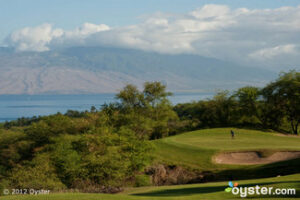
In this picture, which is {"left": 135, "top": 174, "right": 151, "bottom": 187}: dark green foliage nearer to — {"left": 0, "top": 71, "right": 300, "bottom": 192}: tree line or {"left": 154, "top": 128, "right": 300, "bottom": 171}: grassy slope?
{"left": 0, "top": 71, "right": 300, "bottom": 192}: tree line

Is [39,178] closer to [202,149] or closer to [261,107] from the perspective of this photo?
[202,149]

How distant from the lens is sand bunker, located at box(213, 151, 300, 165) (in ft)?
103

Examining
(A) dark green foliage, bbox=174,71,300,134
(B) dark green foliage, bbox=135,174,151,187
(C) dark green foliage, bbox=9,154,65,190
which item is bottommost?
(B) dark green foliage, bbox=135,174,151,187

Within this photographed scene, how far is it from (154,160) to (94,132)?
23.3ft

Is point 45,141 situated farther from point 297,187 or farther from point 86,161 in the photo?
point 297,187

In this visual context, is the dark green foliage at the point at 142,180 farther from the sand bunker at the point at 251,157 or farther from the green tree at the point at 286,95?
the green tree at the point at 286,95

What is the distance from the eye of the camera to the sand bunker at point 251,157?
3138 centimetres

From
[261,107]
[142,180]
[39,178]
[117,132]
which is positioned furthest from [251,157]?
[261,107]

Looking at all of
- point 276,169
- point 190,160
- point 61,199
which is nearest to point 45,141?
point 190,160

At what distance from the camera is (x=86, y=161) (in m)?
30.5

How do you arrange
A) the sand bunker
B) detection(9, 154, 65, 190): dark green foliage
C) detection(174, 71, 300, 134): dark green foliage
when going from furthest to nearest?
detection(174, 71, 300, 134): dark green foliage < the sand bunker < detection(9, 154, 65, 190): dark green foliage

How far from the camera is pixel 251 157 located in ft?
108

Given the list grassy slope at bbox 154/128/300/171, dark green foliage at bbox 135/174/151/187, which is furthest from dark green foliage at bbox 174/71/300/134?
dark green foliage at bbox 135/174/151/187

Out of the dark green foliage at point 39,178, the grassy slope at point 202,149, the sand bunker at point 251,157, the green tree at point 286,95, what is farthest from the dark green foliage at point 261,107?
the dark green foliage at point 39,178
